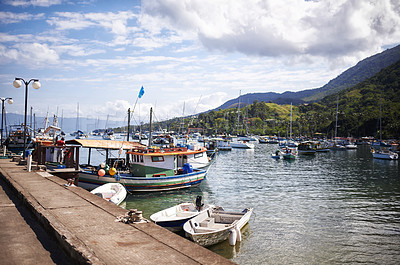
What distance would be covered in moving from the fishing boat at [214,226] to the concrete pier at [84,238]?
4.40m

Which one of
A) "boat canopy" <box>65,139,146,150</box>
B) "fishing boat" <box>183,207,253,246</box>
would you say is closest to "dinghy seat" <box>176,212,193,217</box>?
"fishing boat" <box>183,207,253,246</box>

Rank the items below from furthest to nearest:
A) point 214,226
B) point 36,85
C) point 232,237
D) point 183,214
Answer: point 36,85 → point 183,214 → point 214,226 → point 232,237

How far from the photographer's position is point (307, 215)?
68.3 ft

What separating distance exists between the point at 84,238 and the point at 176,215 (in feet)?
29.7

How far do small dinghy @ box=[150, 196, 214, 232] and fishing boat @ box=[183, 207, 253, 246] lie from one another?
1.62ft

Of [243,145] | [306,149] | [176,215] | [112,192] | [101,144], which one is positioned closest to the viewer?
[176,215]

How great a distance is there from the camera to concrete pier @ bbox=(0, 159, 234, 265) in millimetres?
6595

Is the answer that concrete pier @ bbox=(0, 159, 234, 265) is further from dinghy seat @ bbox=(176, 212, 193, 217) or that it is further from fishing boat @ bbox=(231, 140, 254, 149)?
fishing boat @ bbox=(231, 140, 254, 149)

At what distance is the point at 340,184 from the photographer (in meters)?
34.6

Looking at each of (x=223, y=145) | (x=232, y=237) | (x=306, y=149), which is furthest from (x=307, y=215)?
(x=223, y=145)

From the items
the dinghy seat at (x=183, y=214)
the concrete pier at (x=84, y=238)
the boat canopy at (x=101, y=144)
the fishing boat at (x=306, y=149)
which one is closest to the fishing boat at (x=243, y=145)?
the fishing boat at (x=306, y=149)

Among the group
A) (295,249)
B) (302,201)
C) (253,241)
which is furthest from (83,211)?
(302,201)

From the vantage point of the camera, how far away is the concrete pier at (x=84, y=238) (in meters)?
6.60

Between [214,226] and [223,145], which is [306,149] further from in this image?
[214,226]
